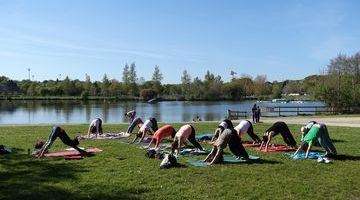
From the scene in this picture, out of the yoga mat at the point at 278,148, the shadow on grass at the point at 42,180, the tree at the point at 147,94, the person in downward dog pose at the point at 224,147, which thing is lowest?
the shadow on grass at the point at 42,180

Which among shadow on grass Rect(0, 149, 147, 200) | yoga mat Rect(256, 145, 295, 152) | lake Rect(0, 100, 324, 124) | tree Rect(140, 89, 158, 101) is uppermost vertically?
tree Rect(140, 89, 158, 101)

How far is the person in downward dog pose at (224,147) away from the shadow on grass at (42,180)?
13.3 ft

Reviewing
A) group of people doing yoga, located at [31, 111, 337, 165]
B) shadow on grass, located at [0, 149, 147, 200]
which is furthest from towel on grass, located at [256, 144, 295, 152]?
shadow on grass, located at [0, 149, 147, 200]

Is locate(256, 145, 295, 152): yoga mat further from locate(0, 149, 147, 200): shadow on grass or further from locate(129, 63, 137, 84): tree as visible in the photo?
locate(129, 63, 137, 84): tree

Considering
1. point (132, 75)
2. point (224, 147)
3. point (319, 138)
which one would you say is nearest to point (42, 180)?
point (224, 147)

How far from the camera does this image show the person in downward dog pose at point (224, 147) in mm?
14344

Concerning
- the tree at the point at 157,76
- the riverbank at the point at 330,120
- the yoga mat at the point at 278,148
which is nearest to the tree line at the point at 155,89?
the tree at the point at 157,76

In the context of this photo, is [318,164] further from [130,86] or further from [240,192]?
[130,86]

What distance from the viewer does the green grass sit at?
10.4 meters

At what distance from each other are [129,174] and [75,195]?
8.00 feet

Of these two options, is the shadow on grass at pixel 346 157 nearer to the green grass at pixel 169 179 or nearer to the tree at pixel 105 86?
the green grass at pixel 169 179

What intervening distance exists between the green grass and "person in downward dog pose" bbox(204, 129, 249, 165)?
614 mm

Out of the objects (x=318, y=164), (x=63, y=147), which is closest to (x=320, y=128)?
(x=318, y=164)

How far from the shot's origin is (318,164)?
558 inches
